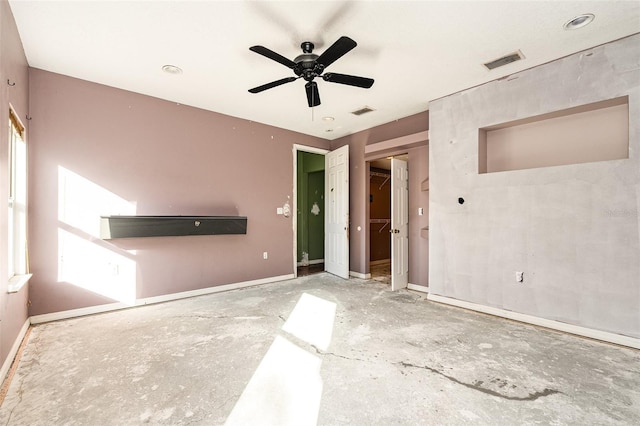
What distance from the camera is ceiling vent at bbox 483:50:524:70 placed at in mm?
2877

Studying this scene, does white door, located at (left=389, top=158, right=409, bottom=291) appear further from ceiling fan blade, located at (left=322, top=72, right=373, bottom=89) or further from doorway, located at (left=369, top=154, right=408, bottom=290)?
ceiling fan blade, located at (left=322, top=72, right=373, bottom=89)

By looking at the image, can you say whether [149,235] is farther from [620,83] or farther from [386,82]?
[620,83]

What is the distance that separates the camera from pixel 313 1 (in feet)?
7.08

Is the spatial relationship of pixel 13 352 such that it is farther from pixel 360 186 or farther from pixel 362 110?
pixel 360 186

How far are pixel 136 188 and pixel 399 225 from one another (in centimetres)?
376

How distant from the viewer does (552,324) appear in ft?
9.69

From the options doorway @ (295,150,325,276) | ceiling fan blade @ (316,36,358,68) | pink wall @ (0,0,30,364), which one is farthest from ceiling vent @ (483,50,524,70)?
pink wall @ (0,0,30,364)

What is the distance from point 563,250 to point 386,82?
2628 millimetres

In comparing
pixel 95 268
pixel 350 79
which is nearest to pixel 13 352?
pixel 95 268

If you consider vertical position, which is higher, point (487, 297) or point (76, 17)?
point (76, 17)

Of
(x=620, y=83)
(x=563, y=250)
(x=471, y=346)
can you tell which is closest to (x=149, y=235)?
(x=471, y=346)

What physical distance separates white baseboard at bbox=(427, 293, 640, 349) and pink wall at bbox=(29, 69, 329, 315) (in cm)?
297

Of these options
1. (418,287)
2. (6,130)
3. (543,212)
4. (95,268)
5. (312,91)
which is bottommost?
(418,287)

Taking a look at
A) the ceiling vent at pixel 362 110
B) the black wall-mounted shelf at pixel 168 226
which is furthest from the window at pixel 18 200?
the ceiling vent at pixel 362 110
